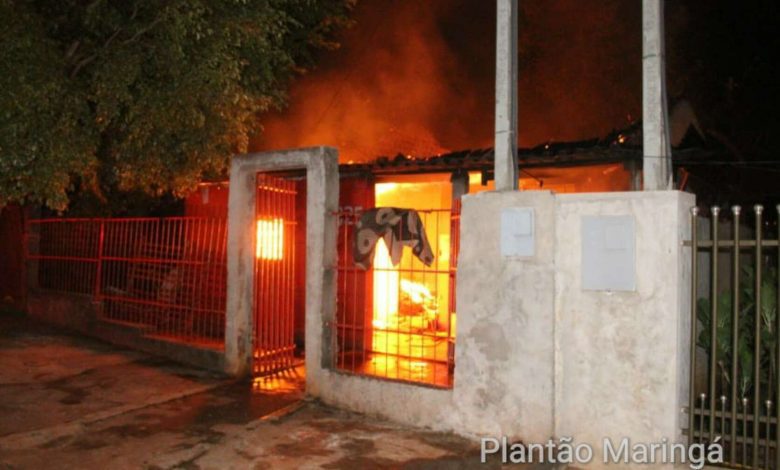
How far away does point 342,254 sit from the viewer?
11.9 metres

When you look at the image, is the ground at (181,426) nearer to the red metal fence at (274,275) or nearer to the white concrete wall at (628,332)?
the red metal fence at (274,275)

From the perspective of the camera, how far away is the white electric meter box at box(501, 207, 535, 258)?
6.17 m

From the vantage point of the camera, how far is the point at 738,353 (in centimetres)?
536

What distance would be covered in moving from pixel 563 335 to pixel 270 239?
5005 millimetres

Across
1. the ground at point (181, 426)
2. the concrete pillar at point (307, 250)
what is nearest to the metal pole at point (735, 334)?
the ground at point (181, 426)

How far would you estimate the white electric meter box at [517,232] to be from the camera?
617cm

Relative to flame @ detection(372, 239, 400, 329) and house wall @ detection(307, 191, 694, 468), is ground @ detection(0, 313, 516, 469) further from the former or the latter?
flame @ detection(372, 239, 400, 329)

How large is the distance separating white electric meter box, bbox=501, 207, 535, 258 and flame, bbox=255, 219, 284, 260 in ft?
14.0

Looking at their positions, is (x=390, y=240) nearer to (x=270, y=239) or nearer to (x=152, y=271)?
(x=270, y=239)

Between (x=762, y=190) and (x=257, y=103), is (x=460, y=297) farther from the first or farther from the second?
(x=762, y=190)

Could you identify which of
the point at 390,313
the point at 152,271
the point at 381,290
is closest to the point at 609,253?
the point at 390,313

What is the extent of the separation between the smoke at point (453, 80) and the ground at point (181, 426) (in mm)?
9009

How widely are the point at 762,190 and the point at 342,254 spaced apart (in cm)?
976

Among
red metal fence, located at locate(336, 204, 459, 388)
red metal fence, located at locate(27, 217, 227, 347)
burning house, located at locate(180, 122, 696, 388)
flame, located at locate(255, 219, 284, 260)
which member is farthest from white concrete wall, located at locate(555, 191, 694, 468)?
red metal fence, located at locate(27, 217, 227, 347)
